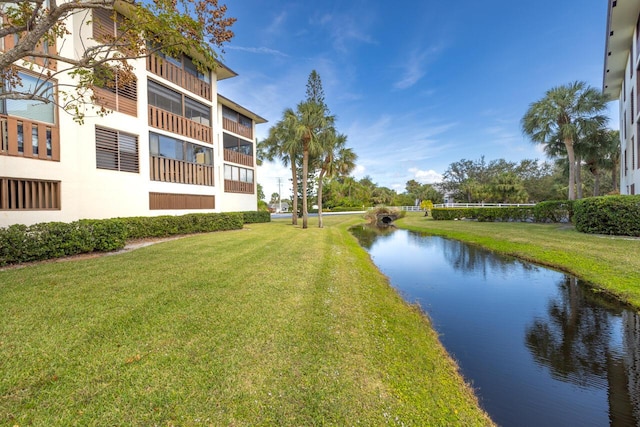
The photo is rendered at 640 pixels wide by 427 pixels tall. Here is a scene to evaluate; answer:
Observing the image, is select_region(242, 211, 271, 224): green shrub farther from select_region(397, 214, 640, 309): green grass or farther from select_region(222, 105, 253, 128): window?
select_region(397, 214, 640, 309): green grass

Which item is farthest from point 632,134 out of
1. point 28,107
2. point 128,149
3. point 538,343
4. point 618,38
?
point 28,107

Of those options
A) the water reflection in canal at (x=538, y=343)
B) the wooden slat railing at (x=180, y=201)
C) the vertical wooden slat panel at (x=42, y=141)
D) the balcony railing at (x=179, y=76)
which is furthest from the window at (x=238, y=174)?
the water reflection in canal at (x=538, y=343)

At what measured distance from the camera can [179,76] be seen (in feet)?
58.9

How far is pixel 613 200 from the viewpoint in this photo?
46.3 ft

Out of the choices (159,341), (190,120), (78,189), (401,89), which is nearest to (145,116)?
(190,120)

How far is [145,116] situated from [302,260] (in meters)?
12.4

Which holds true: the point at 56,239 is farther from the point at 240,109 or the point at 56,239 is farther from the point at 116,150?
the point at 240,109

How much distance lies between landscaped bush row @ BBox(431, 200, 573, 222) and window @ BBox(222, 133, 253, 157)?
22.9 meters

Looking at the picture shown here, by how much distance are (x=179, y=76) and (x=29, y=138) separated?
32.1ft

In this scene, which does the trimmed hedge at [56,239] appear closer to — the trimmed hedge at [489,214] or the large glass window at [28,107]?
the large glass window at [28,107]

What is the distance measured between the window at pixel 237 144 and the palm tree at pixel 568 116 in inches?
979

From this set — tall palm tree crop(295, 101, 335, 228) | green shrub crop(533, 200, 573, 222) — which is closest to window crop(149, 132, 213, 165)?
tall palm tree crop(295, 101, 335, 228)

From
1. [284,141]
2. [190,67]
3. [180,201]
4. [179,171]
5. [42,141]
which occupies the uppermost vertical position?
[190,67]

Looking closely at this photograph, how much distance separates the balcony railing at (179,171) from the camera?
16312 mm
